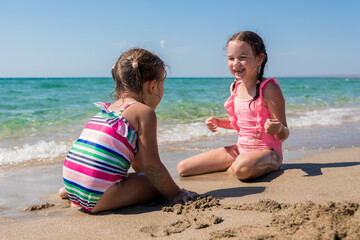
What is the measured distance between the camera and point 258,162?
3.12 metres

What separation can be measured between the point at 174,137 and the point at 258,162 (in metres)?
2.63

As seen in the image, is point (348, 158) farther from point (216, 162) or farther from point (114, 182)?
point (114, 182)

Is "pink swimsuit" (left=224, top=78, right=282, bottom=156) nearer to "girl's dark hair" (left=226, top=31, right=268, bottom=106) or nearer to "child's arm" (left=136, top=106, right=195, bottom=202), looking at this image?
"girl's dark hair" (left=226, top=31, right=268, bottom=106)

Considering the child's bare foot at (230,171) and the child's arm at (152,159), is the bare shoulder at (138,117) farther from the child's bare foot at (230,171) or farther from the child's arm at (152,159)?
the child's bare foot at (230,171)

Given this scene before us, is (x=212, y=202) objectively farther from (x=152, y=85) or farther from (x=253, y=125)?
(x=253, y=125)

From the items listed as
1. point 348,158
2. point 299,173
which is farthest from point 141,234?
point 348,158

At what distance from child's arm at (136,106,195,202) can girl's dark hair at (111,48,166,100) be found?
0.24 metres

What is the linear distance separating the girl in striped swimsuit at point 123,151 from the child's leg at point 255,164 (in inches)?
30.3

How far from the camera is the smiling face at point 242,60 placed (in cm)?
328

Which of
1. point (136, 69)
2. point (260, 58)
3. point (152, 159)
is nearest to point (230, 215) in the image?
point (152, 159)

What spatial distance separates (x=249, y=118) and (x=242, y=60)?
558 mm

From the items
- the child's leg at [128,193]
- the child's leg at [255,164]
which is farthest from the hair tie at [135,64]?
the child's leg at [255,164]

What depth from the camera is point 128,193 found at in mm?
2406

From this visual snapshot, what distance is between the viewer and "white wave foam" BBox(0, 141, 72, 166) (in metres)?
4.24
